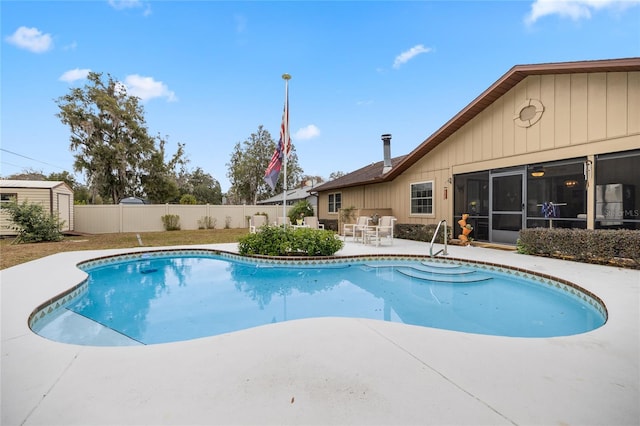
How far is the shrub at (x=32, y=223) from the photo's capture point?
11.9 meters

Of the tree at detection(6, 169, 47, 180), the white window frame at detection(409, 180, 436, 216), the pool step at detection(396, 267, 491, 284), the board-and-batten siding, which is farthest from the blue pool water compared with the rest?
the tree at detection(6, 169, 47, 180)

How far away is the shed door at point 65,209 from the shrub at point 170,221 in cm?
462

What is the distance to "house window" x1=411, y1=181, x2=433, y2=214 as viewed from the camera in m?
11.7

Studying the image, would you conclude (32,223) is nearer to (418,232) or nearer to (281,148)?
(281,148)

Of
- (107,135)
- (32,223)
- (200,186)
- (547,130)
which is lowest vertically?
(32,223)

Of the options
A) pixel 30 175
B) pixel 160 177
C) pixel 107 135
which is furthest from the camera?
pixel 30 175

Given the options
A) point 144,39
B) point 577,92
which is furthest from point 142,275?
point 577,92

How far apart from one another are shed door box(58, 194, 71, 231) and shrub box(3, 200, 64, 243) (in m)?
3.10

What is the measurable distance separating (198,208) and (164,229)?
2.41 m

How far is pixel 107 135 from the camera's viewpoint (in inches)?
896

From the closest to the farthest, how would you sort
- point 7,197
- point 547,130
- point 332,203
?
point 547,130
point 7,197
point 332,203

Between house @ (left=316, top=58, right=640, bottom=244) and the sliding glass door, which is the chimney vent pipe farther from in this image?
the sliding glass door

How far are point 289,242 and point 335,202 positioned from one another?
382 inches

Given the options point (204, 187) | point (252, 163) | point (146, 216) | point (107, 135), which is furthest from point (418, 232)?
point (204, 187)
